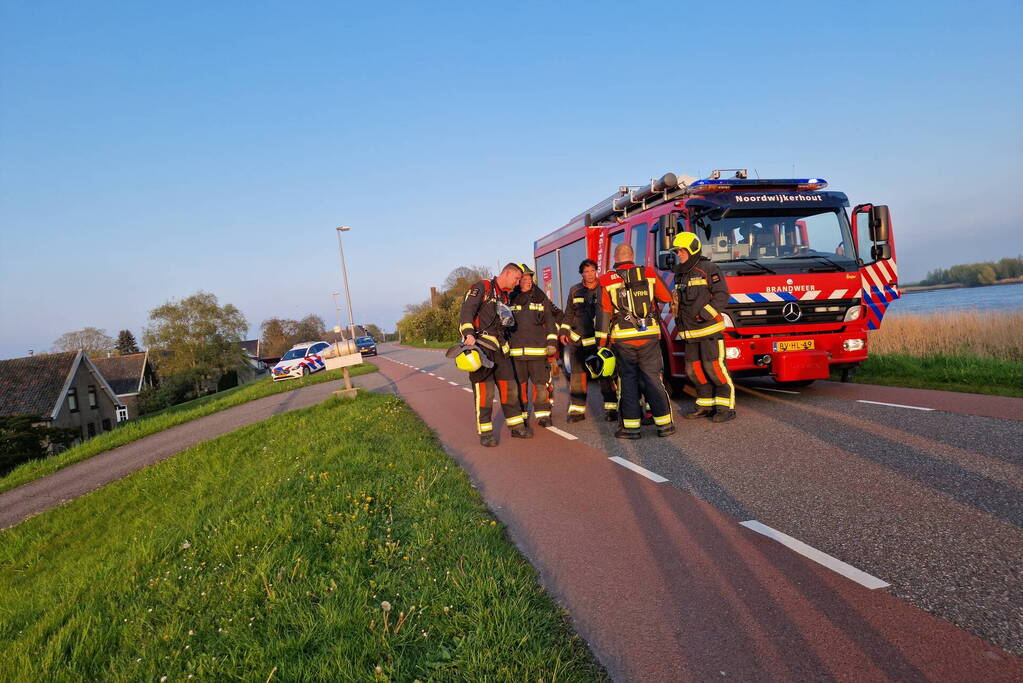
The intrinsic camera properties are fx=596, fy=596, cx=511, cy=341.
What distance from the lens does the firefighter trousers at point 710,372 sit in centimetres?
704

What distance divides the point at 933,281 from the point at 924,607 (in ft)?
136

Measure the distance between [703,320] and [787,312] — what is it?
1370 millimetres

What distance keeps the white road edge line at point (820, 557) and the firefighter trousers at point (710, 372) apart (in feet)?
10.8

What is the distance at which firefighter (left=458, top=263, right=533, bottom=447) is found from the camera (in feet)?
23.4

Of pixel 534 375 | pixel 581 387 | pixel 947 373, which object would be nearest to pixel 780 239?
pixel 581 387

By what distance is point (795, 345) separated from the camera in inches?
301

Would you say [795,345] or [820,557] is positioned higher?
[795,345]

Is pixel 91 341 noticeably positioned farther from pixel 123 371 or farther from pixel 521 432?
pixel 521 432

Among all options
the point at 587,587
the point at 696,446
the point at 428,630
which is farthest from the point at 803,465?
the point at 428,630

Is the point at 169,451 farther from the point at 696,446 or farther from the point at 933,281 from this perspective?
the point at 933,281

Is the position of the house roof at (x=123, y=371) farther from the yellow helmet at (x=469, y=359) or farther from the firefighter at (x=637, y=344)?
the firefighter at (x=637, y=344)

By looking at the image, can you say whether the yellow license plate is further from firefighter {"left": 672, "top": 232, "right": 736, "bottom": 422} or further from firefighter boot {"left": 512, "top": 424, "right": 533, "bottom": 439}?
firefighter boot {"left": 512, "top": 424, "right": 533, "bottom": 439}

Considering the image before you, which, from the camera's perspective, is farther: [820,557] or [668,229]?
[668,229]

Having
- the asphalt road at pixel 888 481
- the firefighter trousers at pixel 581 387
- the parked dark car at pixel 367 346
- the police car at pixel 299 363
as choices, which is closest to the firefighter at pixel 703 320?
the asphalt road at pixel 888 481
